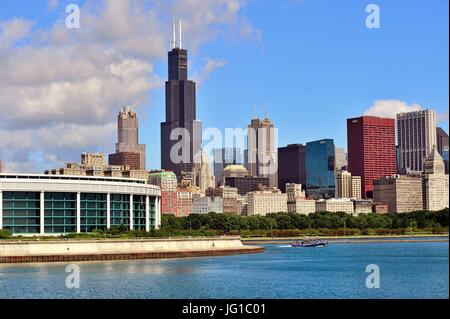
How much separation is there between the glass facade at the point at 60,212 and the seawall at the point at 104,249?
30359 millimetres

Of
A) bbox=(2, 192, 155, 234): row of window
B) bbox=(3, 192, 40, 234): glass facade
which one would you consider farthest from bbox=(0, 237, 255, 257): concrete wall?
bbox=(3, 192, 40, 234): glass facade

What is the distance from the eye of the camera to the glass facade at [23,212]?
142 meters

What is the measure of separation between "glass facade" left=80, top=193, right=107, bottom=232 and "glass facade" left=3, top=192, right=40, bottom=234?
354 inches

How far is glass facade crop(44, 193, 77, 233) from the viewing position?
14438 cm

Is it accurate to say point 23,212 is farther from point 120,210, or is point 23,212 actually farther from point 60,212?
point 120,210

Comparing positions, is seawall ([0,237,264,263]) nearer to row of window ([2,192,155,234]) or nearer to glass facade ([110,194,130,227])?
row of window ([2,192,155,234])

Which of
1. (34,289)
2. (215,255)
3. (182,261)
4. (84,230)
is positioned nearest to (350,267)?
(182,261)

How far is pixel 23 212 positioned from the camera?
142375mm

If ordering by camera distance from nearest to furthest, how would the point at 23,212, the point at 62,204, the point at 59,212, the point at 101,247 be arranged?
1. the point at 101,247
2. the point at 23,212
3. the point at 59,212
4. the point at 62,204

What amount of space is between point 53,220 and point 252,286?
258 feet

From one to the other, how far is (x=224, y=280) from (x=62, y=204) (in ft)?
243

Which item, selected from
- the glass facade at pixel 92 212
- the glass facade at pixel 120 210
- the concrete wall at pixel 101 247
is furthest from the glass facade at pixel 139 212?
the concrete wall at pixel 101 247

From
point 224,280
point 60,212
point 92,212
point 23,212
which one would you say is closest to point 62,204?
point 60,212
